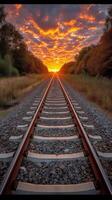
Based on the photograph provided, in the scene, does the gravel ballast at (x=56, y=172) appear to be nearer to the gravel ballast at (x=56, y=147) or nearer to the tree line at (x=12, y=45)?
the gravel ballast at (x=56, y=147)

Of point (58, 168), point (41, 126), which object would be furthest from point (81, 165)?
point (41, 126)

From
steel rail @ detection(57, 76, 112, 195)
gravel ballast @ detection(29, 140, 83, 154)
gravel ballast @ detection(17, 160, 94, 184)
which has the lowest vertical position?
gravel ballast @ detection(29, 140, 83, 154)

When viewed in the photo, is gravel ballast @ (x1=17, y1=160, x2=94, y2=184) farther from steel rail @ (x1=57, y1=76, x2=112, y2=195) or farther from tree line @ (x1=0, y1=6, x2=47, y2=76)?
tree line @ (x1=0, y1=6, x2=47, y2=76)

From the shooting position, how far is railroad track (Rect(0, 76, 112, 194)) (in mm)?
4914

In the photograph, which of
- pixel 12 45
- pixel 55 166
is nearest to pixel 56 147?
pixel 55 166

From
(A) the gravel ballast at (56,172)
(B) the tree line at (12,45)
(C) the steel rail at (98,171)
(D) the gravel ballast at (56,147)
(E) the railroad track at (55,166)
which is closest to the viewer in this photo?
(C) the steel rail at (98,171)

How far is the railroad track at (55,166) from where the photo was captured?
4.91 meters

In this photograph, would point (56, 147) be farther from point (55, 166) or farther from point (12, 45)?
point (12, 45)

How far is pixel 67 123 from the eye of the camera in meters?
10.3

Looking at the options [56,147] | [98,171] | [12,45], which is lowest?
[56,147]

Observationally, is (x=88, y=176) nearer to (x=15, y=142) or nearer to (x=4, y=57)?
(x=15, y=142)

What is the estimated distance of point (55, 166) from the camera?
19.8 feet

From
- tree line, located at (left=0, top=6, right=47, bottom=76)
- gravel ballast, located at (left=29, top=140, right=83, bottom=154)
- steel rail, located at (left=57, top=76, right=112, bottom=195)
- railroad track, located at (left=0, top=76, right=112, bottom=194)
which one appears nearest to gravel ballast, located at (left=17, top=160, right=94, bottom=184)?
railroad track, located at (left=0, top=76, right=112, bottom=194)

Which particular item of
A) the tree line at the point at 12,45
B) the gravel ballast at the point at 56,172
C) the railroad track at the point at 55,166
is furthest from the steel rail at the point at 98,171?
the tree line at the point at 12,45
